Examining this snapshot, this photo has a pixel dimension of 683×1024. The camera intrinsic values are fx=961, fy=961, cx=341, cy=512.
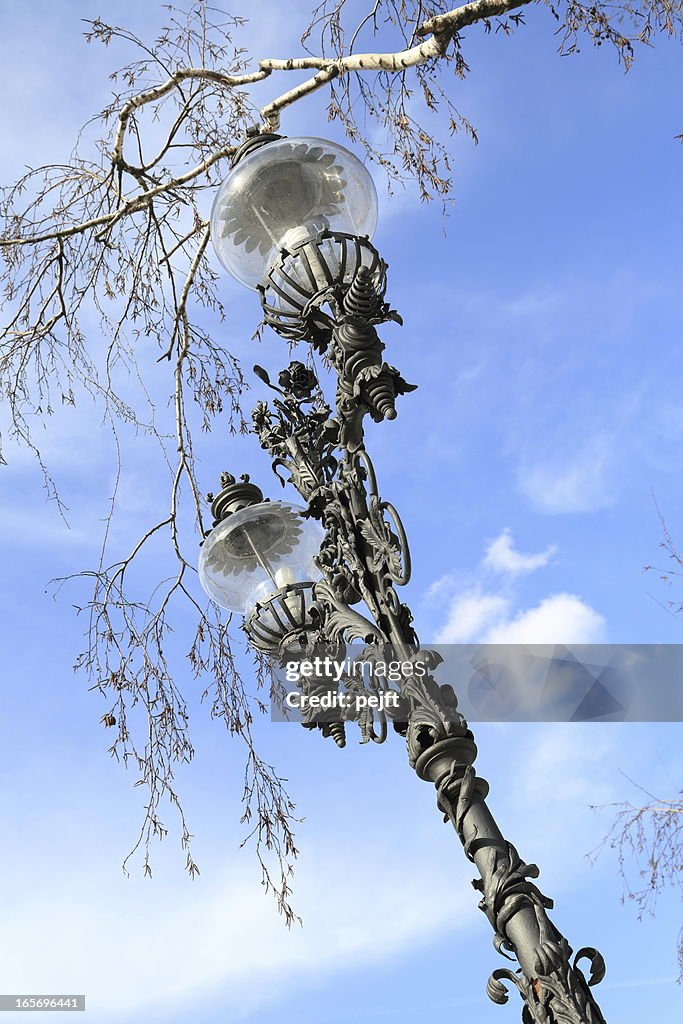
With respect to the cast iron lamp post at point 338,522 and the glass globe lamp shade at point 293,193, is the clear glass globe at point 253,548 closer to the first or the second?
the cast iron lamp post at point 338,522

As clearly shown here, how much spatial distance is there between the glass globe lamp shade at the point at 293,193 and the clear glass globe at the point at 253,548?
753 mm

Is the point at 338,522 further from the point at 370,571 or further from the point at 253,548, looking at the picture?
the point at 253,548

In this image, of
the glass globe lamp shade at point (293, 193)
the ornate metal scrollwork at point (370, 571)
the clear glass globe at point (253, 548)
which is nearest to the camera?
the ornate metal scrollwork at point (370, 571)

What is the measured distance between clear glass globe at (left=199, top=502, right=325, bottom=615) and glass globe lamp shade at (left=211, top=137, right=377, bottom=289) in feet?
2.47

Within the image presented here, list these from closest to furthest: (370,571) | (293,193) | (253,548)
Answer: (370,571) < (293,193) < (253,548)

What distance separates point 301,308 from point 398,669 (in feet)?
3.57

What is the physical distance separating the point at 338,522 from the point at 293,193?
3.18 ft

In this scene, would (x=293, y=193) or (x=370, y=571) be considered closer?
(x=370, y=571)

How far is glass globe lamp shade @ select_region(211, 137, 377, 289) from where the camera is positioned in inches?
103

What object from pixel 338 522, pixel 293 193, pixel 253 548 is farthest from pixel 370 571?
pixel 293 193

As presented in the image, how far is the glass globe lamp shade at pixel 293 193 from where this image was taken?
262cm

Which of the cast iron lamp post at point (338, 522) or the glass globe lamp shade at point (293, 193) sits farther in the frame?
the glass globe lamp shade at point (293, 193)

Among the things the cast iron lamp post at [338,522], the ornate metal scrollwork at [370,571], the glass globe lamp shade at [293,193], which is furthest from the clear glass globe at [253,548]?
the glass globe lamp shade at [293,193]

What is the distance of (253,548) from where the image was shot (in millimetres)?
2992
